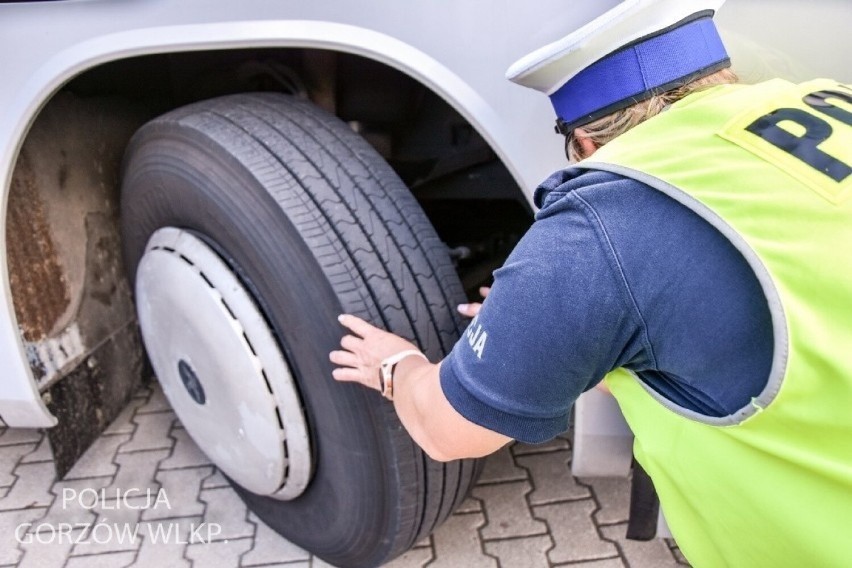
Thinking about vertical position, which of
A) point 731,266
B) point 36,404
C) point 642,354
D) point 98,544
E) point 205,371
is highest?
point 731,266

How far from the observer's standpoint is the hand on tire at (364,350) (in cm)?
125

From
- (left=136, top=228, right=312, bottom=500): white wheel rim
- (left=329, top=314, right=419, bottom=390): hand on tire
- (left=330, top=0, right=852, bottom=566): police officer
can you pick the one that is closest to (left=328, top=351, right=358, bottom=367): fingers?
Result: (left=329, top=314, right=419, bottom=390): hand on tire

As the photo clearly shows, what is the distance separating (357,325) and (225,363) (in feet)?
1.16

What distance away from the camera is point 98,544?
1.89m

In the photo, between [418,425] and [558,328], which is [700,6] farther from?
[418,425]

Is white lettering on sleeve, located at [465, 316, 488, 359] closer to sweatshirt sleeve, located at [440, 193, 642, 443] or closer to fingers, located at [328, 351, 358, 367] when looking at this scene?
sweatshirt sleeve, located at [440, 193, 642, 443]

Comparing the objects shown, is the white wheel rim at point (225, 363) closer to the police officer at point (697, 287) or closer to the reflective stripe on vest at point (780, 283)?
the police officer at point (697, 287)

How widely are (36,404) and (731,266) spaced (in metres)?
1.65

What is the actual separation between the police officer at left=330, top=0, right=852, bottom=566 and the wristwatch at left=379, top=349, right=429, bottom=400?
0.30m

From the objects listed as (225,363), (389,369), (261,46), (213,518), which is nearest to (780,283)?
(389,369)

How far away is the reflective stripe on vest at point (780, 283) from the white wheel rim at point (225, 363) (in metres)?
0.78

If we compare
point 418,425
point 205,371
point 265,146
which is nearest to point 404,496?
point 418,425

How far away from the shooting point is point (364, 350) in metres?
1.26

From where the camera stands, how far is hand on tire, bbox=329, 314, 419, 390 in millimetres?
1253
